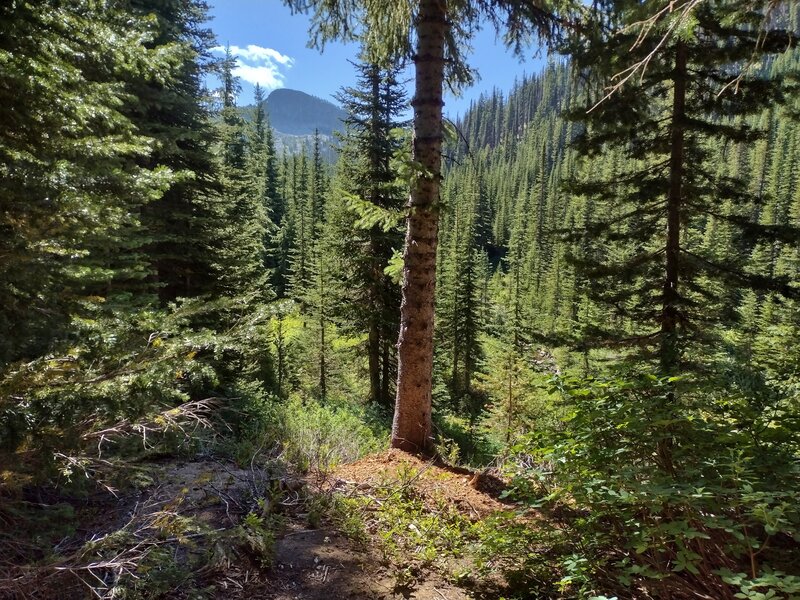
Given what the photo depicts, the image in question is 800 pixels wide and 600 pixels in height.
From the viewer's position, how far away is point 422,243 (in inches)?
211

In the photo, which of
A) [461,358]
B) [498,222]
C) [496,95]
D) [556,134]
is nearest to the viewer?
[461,358]

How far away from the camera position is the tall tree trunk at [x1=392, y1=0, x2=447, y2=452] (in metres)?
5.20

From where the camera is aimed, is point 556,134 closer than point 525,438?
No

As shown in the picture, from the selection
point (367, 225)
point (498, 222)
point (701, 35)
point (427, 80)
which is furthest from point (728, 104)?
point (498, 222)

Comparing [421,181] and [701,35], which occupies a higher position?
[701,35]

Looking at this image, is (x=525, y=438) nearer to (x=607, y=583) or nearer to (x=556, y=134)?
(x=607, y=583)

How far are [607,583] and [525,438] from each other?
41.0 inches

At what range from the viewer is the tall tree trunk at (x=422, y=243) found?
17.1 feet

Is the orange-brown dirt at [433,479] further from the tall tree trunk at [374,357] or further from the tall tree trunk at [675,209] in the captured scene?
the tall tree trunk at [374,357]

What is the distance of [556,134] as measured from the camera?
370 ft

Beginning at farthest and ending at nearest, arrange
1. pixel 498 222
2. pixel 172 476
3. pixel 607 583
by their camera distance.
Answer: pixel 498 222, pixel 172 476, pixel 607 583

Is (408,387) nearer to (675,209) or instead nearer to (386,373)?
(675,209)

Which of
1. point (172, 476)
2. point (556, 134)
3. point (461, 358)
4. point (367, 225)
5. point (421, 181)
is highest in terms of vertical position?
point (556, 134)

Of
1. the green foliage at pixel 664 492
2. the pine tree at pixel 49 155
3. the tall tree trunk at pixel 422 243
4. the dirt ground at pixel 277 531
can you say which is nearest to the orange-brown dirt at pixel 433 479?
the dirt ground at pixel 277 531
